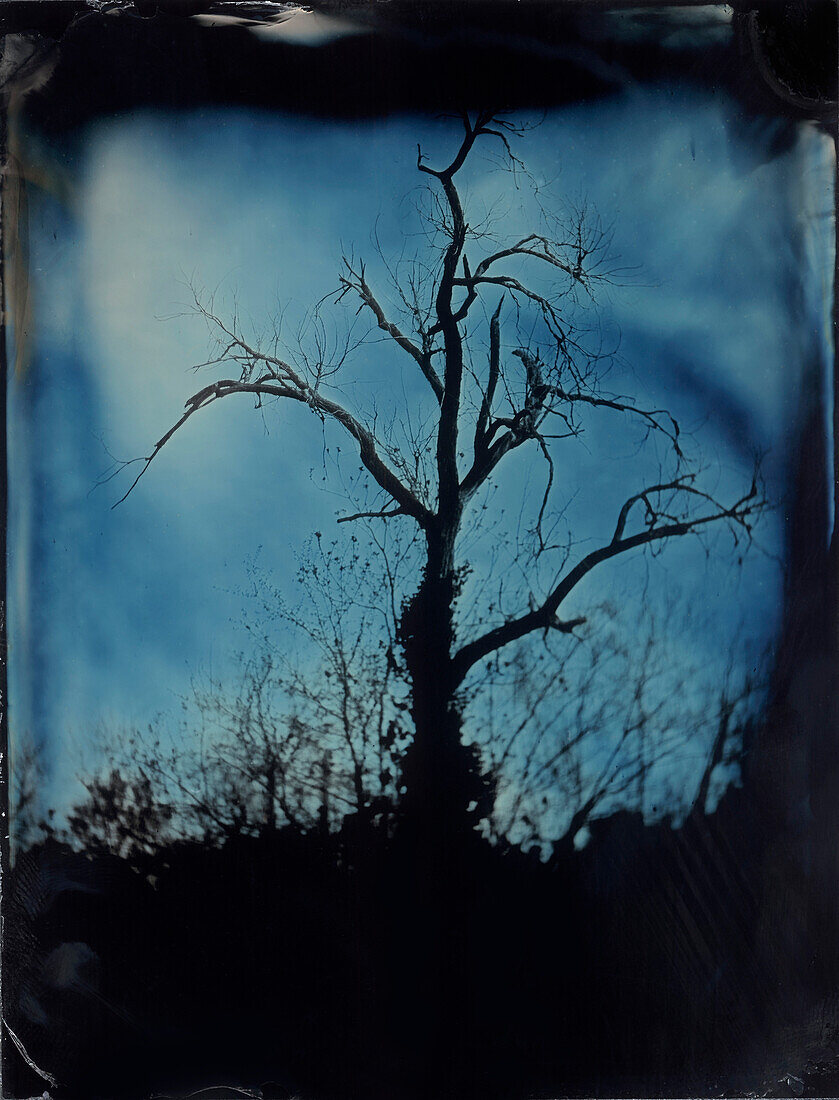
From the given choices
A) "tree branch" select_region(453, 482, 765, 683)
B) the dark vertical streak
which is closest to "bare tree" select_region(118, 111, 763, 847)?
"tree branch" select_region(453, 482, 765, 683)

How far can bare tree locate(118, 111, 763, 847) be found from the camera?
1.90 meters

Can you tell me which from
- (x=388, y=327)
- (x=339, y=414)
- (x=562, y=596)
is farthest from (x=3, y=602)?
(x=562, y=596)

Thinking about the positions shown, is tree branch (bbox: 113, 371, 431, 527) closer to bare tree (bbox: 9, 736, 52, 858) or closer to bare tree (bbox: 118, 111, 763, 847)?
bare tree (bbox: 118, 111, 763, 847)

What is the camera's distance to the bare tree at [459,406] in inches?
74.8

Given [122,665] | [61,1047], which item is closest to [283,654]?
[122,665]

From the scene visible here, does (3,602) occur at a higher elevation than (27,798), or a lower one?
higher

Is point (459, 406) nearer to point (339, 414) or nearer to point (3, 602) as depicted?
point (339, 414)

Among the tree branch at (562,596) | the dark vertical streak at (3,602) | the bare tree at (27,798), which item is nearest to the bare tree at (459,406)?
the tree branch at (562,596)

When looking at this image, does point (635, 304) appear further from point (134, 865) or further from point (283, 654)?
point (134, 865)

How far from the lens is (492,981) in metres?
1.88

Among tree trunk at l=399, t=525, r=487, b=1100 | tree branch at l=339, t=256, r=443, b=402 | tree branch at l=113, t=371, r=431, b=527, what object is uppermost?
tree branch at l=339, t=256, r=443, b=402

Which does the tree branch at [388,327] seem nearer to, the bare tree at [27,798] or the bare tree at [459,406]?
the bare tree at [459,406]

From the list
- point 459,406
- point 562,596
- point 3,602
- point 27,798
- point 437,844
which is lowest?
point 437,844

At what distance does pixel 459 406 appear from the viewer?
191 centimetres
